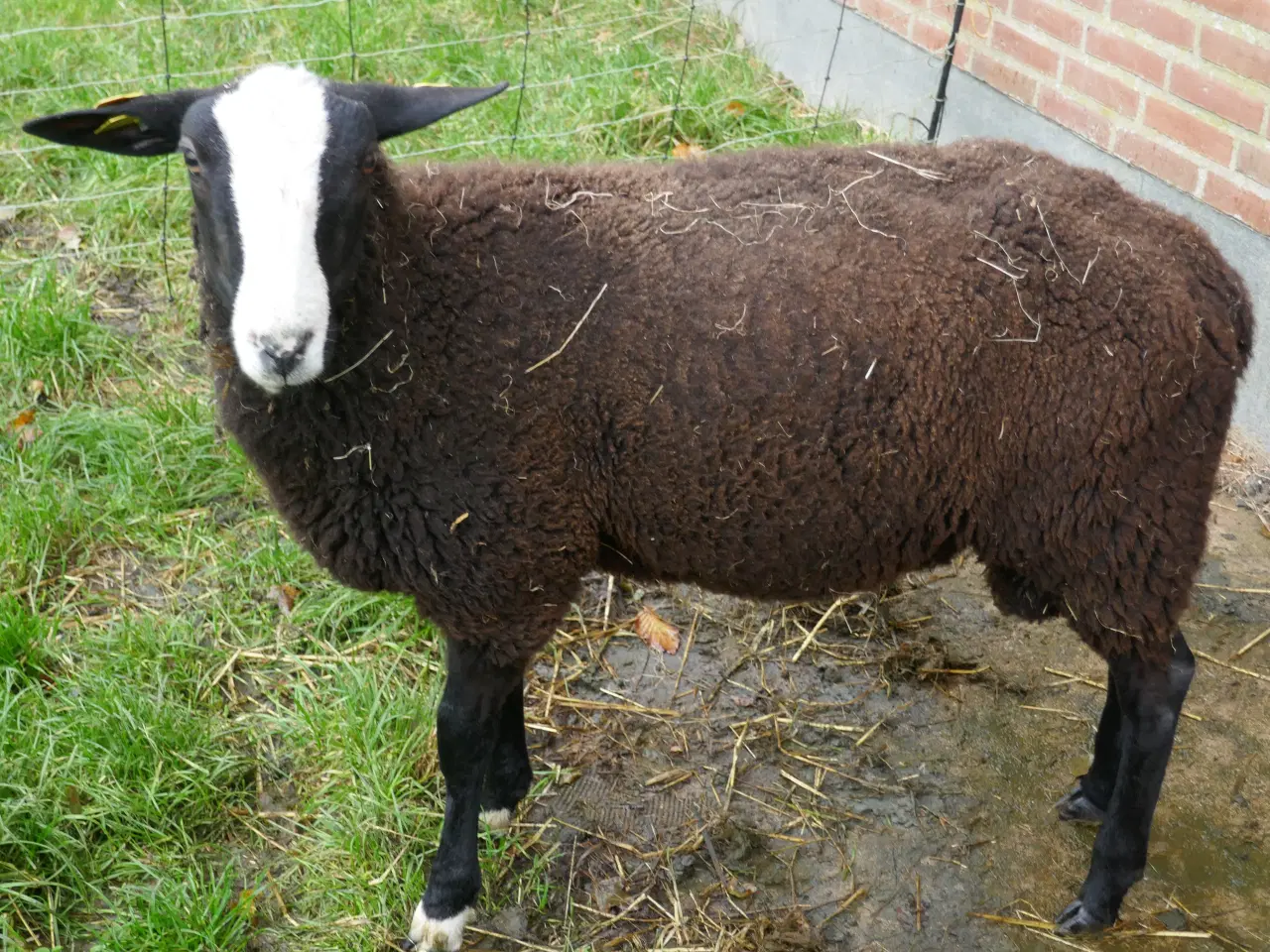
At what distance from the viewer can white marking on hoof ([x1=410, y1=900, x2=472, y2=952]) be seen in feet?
9.19

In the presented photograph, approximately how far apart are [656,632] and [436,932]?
1.29 meters

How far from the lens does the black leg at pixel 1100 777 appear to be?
312cm

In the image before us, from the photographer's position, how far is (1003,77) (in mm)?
5035

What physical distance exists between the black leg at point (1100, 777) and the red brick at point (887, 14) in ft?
12.0

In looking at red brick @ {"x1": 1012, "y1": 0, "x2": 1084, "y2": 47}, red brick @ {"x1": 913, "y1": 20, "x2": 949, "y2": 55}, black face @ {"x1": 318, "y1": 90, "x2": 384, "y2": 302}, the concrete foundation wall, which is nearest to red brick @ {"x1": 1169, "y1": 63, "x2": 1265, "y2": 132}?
the concrete foundation wall

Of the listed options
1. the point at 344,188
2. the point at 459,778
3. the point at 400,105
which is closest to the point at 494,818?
the point at 459,778

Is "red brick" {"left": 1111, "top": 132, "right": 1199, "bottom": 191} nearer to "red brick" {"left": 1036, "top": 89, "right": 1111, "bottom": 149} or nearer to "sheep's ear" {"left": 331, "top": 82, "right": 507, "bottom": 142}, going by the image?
"red brick" {"left": 1036, "top": 89, "right": 1111, "bottom": 149}

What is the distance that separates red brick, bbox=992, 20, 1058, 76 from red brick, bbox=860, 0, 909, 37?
2.14 ft

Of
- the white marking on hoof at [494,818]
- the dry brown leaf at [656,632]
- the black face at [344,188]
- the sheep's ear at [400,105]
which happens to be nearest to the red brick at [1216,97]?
the dry brown leaf at [656,632]

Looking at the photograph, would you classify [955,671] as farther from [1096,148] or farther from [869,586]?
[1096,148]

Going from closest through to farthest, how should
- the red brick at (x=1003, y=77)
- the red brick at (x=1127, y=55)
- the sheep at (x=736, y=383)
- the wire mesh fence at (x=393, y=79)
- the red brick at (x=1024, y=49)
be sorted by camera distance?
the sheep at (x=736, y=383) → the red brick at (x=1127, y=55) → the red brick at (x=1024, y=49) → the red brick at (x=1003, y=77) → the wire mesh fence at (x=393, y=79)

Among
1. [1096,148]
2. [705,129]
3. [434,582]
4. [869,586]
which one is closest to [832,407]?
[869,586]

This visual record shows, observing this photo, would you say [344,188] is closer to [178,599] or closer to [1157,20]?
[178,599]

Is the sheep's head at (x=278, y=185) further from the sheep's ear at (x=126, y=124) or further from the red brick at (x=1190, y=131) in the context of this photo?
the red brick at (x=1190, y=131)
